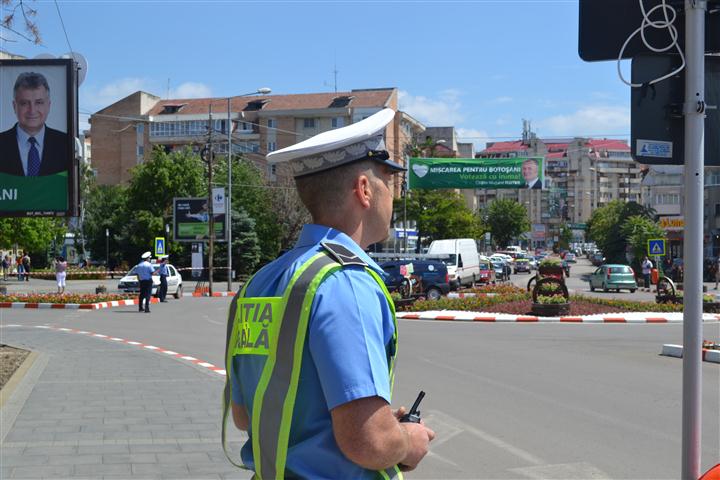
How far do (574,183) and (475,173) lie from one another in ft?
489

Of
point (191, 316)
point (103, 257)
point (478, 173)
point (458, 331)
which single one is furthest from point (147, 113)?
point (458, 331)

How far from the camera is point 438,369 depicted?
12.7 meters

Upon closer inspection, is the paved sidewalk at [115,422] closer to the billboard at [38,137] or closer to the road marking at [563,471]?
the road marking at [563,471]

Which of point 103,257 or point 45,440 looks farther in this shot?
point 103,257

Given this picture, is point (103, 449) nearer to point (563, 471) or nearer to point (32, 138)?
point (563, 471)

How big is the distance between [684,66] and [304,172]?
169 cm

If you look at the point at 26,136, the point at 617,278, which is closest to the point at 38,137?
the point at 26,136

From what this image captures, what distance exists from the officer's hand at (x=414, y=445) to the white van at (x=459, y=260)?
38.4m

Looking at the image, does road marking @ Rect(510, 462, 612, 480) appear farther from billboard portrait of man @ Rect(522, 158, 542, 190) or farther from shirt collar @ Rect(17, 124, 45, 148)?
billboard portrait of man @ Rect(522, 158, 542, 190)

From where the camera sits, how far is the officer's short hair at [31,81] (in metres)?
13.8

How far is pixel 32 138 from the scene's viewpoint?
45.9 ft

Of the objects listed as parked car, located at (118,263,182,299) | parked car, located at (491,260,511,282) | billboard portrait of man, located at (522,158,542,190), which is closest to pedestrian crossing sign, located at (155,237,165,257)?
parked car, located at (118,263,182,299)

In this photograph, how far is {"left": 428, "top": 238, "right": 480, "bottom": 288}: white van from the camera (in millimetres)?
41419

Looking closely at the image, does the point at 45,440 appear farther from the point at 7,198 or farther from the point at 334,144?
the point at 7,198
